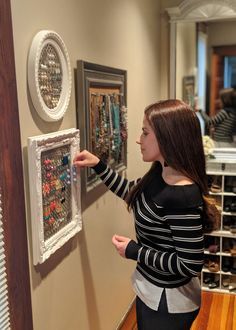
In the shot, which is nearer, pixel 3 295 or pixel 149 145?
pixel 3 295

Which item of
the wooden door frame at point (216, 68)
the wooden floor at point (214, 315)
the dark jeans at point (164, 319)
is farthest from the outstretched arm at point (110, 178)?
the wooden door frame at point (216, 68)

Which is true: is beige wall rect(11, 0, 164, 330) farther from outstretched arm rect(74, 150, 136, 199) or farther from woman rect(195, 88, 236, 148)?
woman rect(195, 88, 236, 148)

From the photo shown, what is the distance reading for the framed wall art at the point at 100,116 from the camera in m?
1.68

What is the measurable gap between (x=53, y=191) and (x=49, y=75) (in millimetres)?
427

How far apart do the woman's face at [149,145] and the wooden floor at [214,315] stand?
148 centimetres

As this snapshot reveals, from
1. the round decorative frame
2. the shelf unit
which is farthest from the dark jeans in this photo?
the shelf unit

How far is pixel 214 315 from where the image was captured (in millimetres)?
2729

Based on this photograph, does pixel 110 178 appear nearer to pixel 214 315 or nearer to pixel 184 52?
pixel 214 315

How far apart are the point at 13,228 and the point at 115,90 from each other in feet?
3.68

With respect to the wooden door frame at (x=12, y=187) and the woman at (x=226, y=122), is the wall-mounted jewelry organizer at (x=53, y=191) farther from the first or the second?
the woman at (x=226, y=122)

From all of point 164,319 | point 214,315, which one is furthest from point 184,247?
point 214,315

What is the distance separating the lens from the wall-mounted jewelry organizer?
1319 mm

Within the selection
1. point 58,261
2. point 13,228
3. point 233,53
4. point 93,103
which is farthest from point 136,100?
point 13,228

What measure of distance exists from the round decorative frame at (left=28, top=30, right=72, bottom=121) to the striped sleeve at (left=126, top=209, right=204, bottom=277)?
57 centimetres
